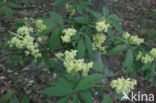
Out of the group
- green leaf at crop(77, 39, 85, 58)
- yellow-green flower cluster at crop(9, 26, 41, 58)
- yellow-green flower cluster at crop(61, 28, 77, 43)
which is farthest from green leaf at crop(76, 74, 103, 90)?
yellow-green flower cluster at crop(9, 26, 41, 58)

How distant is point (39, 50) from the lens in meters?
2.02

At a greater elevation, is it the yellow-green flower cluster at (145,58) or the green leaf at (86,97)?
the yellow-green flower cluster at (145,58)

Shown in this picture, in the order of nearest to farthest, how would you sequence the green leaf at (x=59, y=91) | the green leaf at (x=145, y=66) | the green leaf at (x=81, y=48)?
1. the green leaf at (x=59, y=91)
2. the green leaf at (x=81, y=48)
3. the green leaf at (x=145, y=66)

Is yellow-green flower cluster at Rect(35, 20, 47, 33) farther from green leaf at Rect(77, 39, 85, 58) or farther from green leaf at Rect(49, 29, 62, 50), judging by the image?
green leaf at Rect(77, 39, 85, 58)

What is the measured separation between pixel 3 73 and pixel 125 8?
6.33 metres

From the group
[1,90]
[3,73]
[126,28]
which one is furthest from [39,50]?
[126,28]

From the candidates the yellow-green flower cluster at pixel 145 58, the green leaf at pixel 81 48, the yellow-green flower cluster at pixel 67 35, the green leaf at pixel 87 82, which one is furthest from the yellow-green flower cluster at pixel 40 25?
the yellow-green flower cluster at pixel 145 58

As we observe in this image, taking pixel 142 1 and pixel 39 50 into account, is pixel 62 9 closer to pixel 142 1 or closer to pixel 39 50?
pixel 39 50

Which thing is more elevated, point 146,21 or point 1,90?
point 146,21

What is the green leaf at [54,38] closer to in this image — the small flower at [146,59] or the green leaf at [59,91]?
the green leaf at [59,91]

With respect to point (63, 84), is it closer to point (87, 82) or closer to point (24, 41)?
point (87, 82)

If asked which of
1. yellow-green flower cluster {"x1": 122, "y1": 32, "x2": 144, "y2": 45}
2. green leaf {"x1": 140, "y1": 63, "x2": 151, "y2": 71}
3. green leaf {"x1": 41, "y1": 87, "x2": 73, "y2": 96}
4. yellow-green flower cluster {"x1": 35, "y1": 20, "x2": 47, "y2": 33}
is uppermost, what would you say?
yellow-green flower cluster {"x1": 35, "y1": 20, "x2": 47, "y2": 33}

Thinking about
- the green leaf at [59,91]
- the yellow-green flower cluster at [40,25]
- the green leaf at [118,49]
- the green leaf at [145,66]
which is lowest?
the green leaf at [145,66]

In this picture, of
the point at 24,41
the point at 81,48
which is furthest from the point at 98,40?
the point at 24,41
